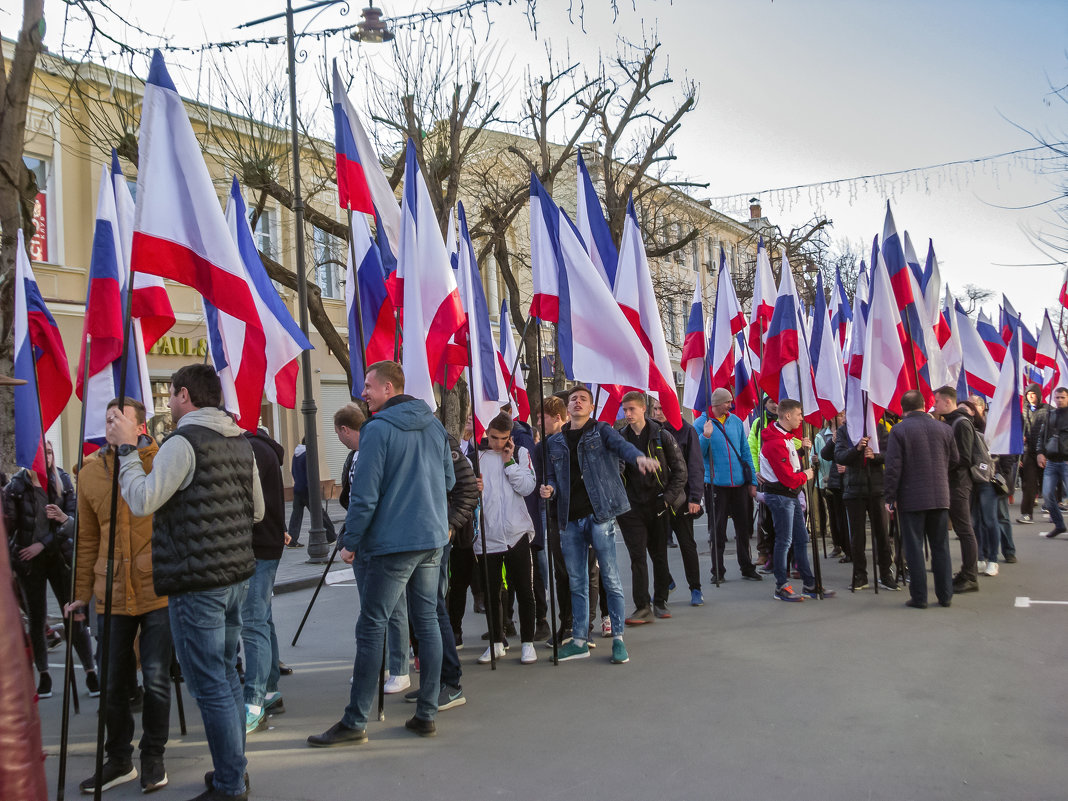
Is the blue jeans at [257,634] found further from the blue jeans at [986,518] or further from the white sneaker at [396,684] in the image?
the blue jeans at [986,518]

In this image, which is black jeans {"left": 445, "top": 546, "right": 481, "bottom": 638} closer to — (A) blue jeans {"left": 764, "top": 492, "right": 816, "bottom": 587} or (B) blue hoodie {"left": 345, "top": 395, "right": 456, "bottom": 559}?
(B) blue hoodie {"left": 345, "top": 395, "right": 456, "bottom": 559}

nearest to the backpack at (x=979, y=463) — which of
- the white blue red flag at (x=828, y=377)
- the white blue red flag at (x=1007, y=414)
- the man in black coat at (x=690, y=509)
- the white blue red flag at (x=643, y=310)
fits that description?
the white blue red flag at (x=828, y=377)

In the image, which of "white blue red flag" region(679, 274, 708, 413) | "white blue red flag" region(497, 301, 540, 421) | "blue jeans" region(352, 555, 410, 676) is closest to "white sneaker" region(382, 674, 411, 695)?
"blue jeans" region(352, 555, 410, 676)

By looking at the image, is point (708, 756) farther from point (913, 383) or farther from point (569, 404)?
point (913, 383)

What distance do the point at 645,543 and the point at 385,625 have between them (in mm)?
3493

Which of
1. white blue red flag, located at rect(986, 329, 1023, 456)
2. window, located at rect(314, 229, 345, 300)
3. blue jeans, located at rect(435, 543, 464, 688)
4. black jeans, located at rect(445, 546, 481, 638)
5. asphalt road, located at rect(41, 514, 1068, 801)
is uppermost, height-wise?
window, located at rect(314, 229, 345, 300)

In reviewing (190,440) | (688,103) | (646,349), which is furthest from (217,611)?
(688,103)

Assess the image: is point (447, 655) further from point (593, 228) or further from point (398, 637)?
point (593, 228)

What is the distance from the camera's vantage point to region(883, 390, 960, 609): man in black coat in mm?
8461

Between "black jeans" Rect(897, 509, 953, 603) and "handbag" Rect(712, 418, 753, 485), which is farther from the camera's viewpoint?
"handbag" Rect(712, 418, 753, 485)

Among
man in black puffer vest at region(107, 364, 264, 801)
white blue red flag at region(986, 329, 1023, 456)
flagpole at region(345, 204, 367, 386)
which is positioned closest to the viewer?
man in black puffer vest at region(107, 364, 264, 801)

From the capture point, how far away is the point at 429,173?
18125mm

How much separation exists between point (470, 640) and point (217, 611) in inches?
160

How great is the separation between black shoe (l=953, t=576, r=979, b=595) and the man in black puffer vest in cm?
717
